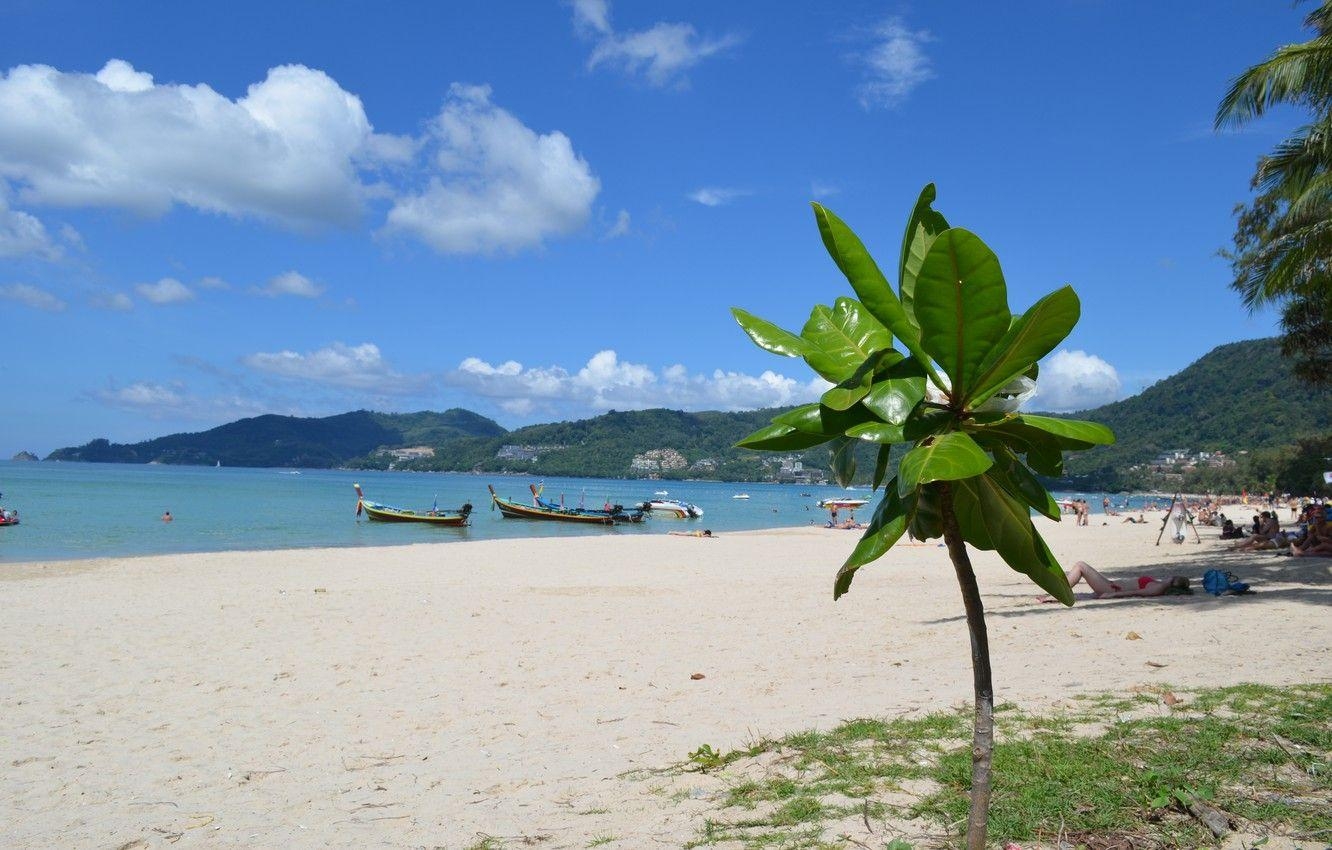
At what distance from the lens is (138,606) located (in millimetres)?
11336

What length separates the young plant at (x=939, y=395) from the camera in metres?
1.36

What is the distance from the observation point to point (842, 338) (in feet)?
5.39

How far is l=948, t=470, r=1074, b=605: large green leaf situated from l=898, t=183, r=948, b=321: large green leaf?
36 centimetres

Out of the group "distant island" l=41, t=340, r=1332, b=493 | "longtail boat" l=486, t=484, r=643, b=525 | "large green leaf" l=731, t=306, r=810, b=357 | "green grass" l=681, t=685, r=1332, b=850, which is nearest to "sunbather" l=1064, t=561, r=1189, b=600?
"distant island" l=41, t=340, r=1332, b=493

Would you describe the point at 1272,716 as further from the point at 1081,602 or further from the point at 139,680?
the point at 139,680

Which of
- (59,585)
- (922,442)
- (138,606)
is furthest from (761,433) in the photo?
(59,585)

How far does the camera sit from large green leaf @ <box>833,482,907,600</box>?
143 centimetres

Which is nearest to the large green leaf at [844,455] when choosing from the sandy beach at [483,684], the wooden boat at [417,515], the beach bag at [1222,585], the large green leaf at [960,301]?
the large green leaf at [960,301]

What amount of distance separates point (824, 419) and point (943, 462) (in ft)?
0.80

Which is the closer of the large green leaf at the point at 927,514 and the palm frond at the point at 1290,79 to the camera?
the large green leaf at the point at 927,514

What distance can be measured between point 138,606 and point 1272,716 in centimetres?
1286

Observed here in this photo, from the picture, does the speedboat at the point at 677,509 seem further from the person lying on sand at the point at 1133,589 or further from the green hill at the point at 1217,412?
the green hill at the point at 1217,412

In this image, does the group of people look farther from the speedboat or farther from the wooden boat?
the speedboat

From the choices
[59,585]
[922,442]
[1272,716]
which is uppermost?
[922,442]
